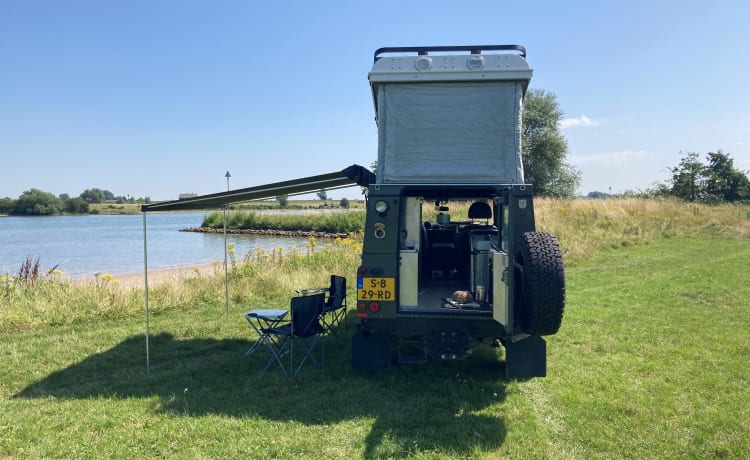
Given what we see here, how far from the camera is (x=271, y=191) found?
5508 millimetres

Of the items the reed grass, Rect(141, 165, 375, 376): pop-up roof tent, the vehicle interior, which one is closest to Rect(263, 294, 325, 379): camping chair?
the vehicle interior

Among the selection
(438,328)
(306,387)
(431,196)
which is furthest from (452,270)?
(306,387)

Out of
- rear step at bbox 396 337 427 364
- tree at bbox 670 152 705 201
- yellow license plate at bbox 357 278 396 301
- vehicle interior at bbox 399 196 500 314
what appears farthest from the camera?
tree at bbox 670 152 705 201

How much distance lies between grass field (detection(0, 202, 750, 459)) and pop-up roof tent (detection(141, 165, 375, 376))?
80 centimetres

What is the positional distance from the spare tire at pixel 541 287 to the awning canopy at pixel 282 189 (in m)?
1.91

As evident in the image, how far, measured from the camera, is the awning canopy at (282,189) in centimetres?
496

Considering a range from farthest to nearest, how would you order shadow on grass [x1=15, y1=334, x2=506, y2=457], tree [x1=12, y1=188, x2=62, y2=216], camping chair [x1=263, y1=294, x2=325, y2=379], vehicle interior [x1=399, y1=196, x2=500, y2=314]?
1. tree [x1=12, y1=188, x2=62, y2=216]
2. camping chair [x1=263, y1=294, x2=325, y2=379]
3. vehicle interior [x1=399, y1=196, x2=500, y2=314]
4. shadow on grass [x1=15, y1=334, x2=506, y2=457]

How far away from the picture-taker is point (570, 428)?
3703 millimetres

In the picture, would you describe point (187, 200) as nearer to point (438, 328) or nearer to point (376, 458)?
point (438, 328)

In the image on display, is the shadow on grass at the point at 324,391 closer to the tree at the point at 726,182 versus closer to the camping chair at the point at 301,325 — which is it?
the camping chair at the point at 301,325

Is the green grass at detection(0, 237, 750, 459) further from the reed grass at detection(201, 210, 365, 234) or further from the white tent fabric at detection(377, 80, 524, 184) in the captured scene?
the reed grass at detection(201, 210, 365, 234)

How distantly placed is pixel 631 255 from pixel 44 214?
247ft

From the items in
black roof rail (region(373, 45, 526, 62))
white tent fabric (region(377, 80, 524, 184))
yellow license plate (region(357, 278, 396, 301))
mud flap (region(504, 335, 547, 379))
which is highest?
black roof rail (region(373, 45, 526, 62))

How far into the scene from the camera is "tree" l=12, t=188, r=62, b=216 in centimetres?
6184
